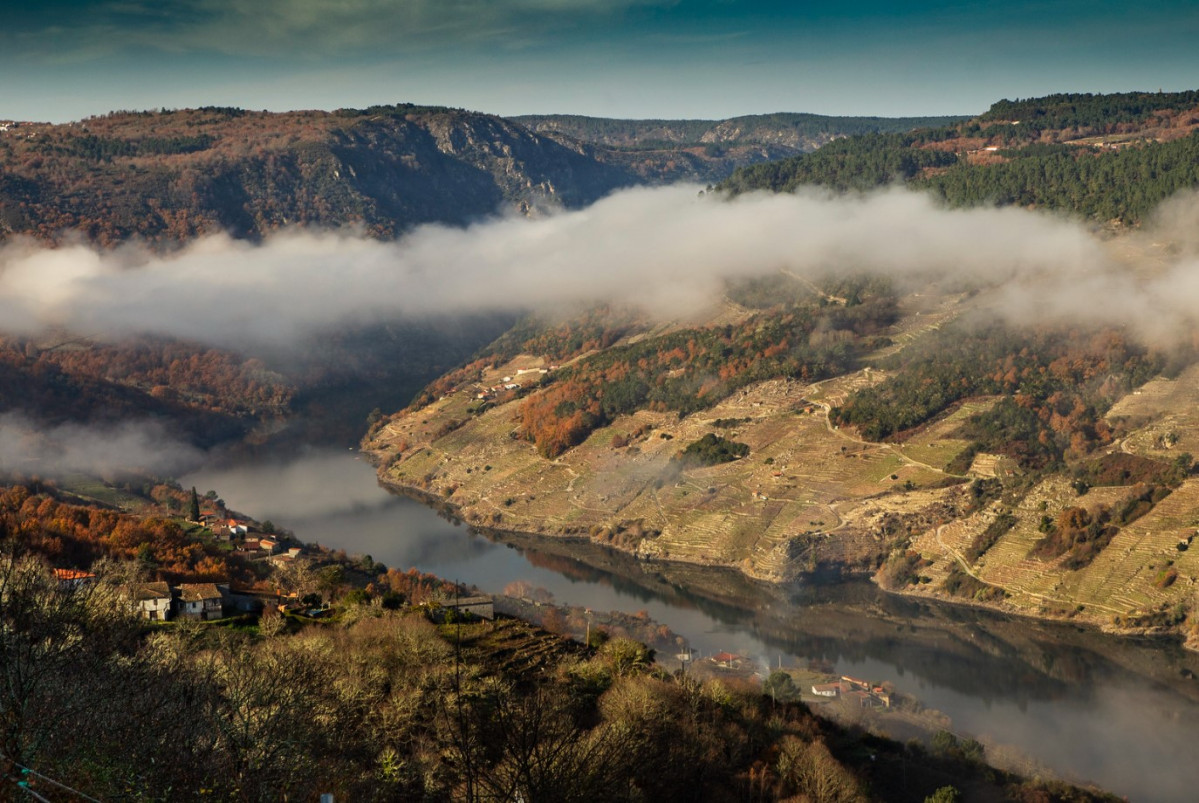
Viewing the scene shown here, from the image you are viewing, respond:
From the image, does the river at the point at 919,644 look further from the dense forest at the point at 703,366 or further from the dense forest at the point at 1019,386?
the dense forest at the point at 1019,386

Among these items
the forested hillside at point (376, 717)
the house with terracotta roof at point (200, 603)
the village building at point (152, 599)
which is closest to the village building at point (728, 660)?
the forested hillside at point (376, 717)

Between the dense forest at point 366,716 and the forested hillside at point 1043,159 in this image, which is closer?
the dense forest at point 366,716

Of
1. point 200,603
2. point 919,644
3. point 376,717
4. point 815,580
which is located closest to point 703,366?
point 815,580

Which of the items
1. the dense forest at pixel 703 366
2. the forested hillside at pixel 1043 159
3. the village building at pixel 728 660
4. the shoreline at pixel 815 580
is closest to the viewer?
the village building at pixel 728 660

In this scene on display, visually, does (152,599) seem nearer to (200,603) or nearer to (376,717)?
(200,603)

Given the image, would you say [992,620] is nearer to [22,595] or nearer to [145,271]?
[22,595]

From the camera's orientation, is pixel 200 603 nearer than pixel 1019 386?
Yes

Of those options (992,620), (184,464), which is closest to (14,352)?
(184,464)
